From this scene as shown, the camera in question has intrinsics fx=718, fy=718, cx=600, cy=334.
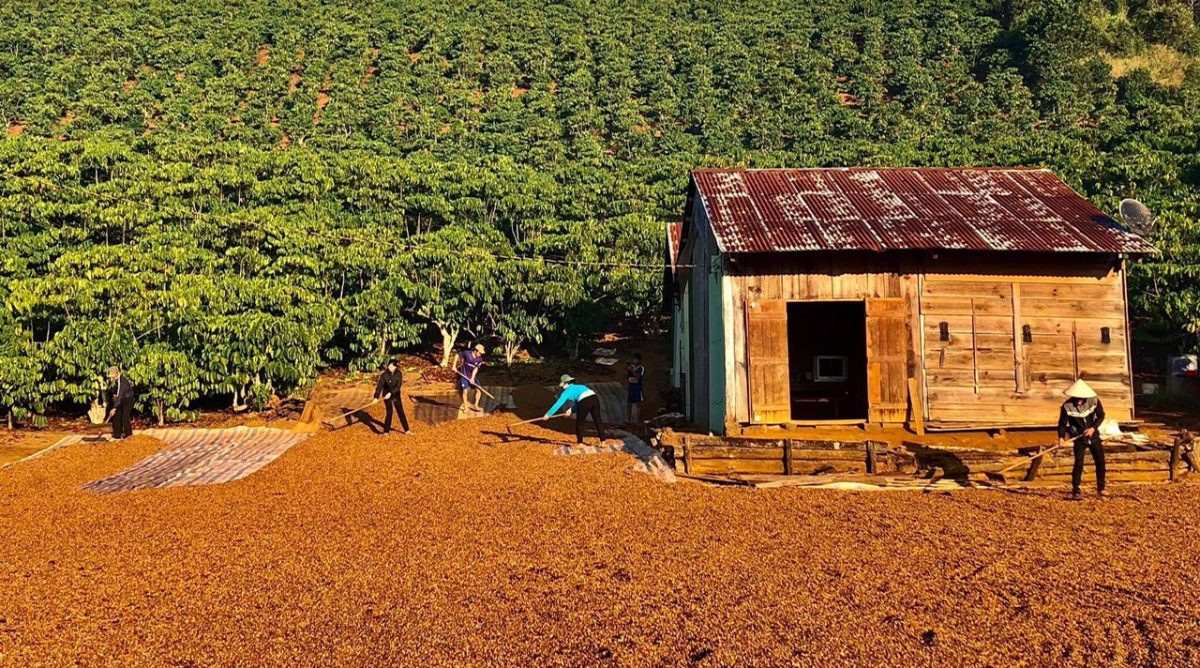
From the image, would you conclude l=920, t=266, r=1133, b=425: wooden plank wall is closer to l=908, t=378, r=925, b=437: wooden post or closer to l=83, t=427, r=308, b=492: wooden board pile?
l=908, t=378, r=925, b=437: wooden post

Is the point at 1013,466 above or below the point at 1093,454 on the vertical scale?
below

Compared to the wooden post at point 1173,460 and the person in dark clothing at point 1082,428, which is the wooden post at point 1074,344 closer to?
the wooden post at point 1173,460

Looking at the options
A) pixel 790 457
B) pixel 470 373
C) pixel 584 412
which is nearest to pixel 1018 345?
pixel 790 457

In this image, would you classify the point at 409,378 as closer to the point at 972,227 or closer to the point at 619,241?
the point at 619,241

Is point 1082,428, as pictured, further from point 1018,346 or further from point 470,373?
point 470,373

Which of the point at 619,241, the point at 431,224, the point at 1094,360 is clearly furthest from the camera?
the point at 431,224

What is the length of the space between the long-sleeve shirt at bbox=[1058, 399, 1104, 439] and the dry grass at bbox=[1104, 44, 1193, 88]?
68.9 m

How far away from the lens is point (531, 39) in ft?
276

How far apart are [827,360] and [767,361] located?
4954 millimetres

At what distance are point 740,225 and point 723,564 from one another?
7.74m

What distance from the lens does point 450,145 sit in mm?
56219

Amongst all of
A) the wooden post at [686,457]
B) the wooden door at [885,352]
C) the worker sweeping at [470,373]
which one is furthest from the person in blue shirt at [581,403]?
the wooden door at [885,352]

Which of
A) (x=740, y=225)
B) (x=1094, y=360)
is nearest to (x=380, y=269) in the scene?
(x=740, y=225)

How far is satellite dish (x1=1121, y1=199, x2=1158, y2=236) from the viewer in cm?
1299
